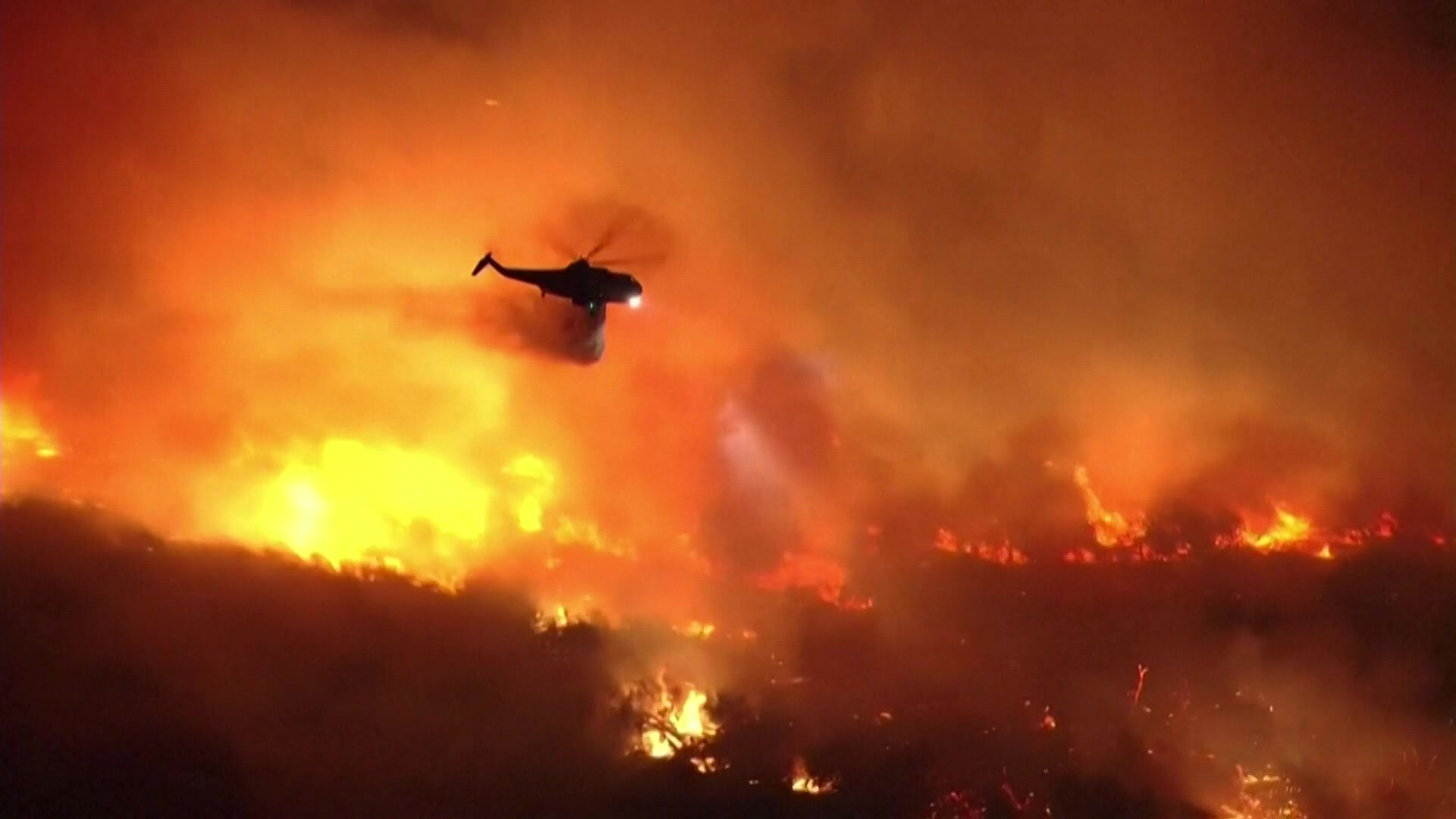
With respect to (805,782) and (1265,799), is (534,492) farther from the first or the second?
(1265,799)

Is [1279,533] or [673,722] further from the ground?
[1279,533]

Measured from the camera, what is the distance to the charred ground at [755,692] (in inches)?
746

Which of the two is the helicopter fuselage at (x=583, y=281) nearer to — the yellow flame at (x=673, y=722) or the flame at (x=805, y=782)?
the yellow flame at (x=673, y=722)

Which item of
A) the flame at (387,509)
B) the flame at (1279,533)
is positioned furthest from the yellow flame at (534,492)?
the flame at (1279,533)

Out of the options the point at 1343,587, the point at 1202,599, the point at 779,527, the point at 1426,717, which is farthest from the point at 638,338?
the point at 1426,717

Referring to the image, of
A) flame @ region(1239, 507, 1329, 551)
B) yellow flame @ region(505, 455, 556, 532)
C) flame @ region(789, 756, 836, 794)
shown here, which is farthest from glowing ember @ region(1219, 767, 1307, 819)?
yellow flame @ region(505, 455, 556, 532)

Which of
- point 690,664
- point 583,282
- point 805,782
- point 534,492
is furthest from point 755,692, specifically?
point 583,282

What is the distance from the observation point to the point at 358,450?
69.1 ft

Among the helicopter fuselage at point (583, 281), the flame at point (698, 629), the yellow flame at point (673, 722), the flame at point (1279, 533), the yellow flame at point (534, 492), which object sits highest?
the flame at point (1279, 533)

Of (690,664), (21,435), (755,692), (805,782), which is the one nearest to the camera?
(21,435)

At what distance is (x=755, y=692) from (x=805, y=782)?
2.95m

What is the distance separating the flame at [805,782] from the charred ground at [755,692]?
0.51 ft

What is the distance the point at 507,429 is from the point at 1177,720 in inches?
781

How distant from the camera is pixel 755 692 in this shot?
25172mm
